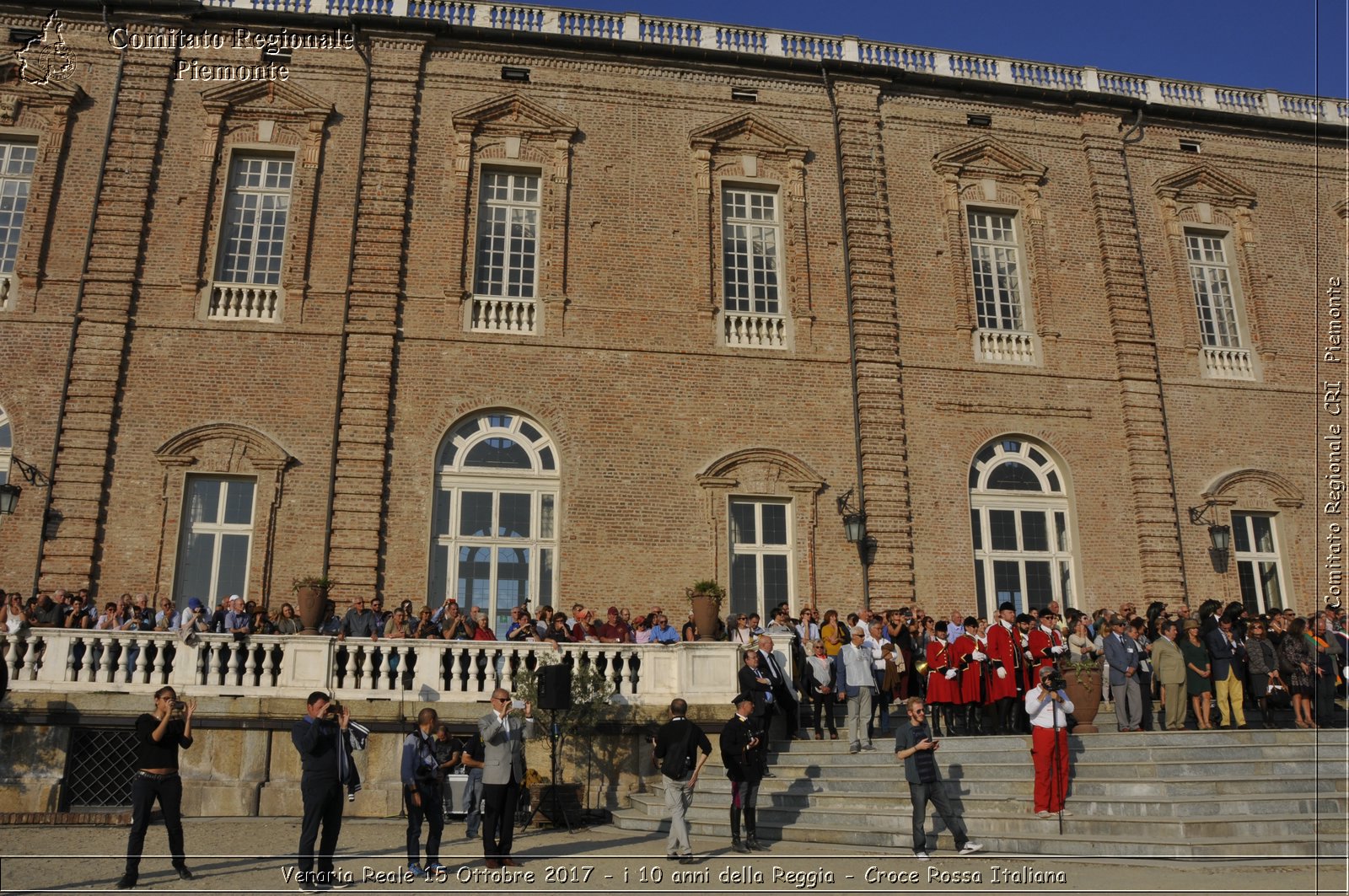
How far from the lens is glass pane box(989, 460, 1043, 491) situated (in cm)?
1972

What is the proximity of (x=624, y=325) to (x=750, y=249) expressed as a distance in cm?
300

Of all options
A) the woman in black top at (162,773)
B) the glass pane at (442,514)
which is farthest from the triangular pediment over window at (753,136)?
the woman in black top at (162,773)

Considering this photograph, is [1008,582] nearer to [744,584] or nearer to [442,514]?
[744,584]

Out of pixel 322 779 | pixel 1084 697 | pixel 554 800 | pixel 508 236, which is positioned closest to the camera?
pixel 322 779

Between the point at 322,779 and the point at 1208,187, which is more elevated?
the point at 1208,187

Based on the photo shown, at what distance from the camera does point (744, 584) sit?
60.1ft

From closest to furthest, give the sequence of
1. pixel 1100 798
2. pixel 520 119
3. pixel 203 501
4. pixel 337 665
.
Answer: pixel 1100 798 < pixel 337 665 < pixel 203 501 < pixel 520 119

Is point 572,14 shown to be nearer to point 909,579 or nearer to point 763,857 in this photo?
point 909,579

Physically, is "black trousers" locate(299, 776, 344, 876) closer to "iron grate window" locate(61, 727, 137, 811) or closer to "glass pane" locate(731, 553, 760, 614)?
"iron grate window" locate(61, 727, 137, 811)

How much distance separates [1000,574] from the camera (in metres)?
19.3

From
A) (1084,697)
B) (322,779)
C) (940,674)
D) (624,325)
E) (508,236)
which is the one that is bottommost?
(322,779)

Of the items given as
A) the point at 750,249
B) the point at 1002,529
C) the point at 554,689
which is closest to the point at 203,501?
the point at 554,689

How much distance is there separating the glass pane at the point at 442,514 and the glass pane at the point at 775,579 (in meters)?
5.43

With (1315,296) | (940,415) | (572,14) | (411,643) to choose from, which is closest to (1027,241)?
(940,415)
